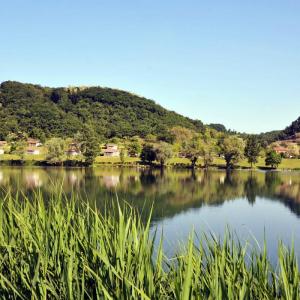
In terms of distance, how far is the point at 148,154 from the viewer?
92.9 m

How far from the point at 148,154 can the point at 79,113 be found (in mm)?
71709

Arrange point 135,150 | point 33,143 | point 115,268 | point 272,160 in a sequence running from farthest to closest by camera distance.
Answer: point 33,143 < point 135,150 < point 272,160 < point 115,268

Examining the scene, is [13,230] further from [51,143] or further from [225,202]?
[51,143]

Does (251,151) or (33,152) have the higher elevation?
(251,151)

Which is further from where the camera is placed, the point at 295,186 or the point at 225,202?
the point at 295,186

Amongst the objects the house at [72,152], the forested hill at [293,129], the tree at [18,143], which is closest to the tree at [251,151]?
the house at [72,152]

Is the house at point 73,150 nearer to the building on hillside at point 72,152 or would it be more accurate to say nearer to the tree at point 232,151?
the building on hillside at point 72,152

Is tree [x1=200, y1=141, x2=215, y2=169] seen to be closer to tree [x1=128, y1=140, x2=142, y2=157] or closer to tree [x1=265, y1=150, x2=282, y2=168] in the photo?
tree [x1=265, y1=150, x2=282, y2=168]

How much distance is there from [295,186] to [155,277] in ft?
191

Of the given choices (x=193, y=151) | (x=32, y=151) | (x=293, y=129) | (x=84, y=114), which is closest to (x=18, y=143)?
(x=32, y=151)

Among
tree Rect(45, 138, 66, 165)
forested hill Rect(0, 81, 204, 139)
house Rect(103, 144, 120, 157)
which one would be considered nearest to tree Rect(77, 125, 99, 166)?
tree Rect(45, 138, 66, 165)

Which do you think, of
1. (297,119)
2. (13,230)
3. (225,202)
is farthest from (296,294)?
(297,119)

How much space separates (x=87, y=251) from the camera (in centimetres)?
482

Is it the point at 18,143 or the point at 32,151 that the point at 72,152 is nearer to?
the point at 32,151
